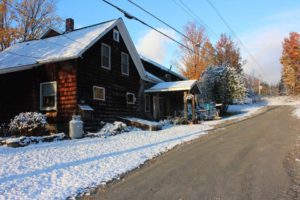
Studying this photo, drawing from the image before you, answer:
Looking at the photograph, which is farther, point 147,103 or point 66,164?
point 147,103

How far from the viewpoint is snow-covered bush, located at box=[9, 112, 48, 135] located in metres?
12.2

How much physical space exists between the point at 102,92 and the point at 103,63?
178 cm

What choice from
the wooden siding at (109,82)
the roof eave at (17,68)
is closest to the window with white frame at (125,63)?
the wooden siding at (109,82)

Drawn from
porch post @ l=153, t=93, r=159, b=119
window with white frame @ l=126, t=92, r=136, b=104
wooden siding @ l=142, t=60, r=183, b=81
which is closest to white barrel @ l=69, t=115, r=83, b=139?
window with white frame @ l=126, t=92, r=136, b=104

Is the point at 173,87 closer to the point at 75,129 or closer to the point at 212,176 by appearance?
the point at 75,129

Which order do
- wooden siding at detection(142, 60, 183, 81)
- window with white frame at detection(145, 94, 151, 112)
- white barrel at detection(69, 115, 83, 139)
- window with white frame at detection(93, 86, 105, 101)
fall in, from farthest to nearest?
wooden siding at detection(142, 60, 183, 81) → window with white frame at detection(145, 94, 151, 112) → window with white frame at detection(93, 86, 105, 101) → white barrel at detection(69, 115, 83, 139)

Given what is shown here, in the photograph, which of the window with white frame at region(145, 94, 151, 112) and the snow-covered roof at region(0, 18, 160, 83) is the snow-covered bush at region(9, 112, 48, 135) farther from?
the window with white frame at region(145, 94, 151, 112)

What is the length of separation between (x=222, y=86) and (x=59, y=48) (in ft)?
62.6

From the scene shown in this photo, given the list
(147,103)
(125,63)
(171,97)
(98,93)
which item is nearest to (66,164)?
(98,93)

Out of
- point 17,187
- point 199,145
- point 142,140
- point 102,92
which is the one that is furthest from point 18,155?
point 102,92

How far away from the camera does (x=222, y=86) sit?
30672mm

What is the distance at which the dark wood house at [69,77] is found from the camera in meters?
15.0

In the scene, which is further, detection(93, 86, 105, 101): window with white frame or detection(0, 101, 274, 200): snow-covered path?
detection(93, 86, 105, 101): window with white frame

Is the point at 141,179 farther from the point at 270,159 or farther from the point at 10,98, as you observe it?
the point at 10,98
